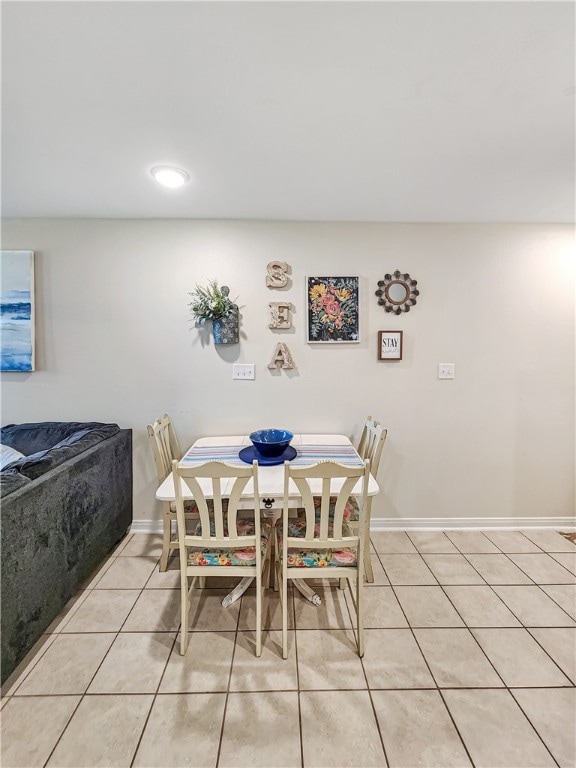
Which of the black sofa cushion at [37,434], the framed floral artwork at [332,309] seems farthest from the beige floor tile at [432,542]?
the black sofa cushion at [37,434]

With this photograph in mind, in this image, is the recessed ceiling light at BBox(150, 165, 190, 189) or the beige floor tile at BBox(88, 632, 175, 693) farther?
the recessed ceiling light at BBox(150, 165, 190, 189)

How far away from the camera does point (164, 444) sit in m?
2.30

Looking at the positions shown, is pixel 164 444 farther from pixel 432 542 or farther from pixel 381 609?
pixel 432 542

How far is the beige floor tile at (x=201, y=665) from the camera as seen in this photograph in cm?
141

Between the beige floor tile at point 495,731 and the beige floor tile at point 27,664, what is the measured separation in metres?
1.79

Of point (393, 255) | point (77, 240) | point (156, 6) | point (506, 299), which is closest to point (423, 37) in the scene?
point (156, 6)

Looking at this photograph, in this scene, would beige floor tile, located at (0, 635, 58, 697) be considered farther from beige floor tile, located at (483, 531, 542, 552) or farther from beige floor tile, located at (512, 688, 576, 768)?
beige floor tile, located at (483, 531, 542, 552)

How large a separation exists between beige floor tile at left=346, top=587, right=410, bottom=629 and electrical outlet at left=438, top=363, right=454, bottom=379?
1.53 metres

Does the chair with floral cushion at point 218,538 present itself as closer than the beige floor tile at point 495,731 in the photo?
No

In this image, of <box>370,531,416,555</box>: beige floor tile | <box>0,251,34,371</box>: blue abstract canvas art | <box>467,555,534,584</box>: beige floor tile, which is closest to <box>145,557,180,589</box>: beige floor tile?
<box>370,531,416,555</box>: beige floor tile

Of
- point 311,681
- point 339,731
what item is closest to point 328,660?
point 311,681

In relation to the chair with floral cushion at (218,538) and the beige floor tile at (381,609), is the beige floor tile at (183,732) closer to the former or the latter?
the chair with floral cushion at (218,538)

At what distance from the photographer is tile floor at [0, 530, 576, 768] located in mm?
1201

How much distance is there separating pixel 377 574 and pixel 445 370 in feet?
5.04
